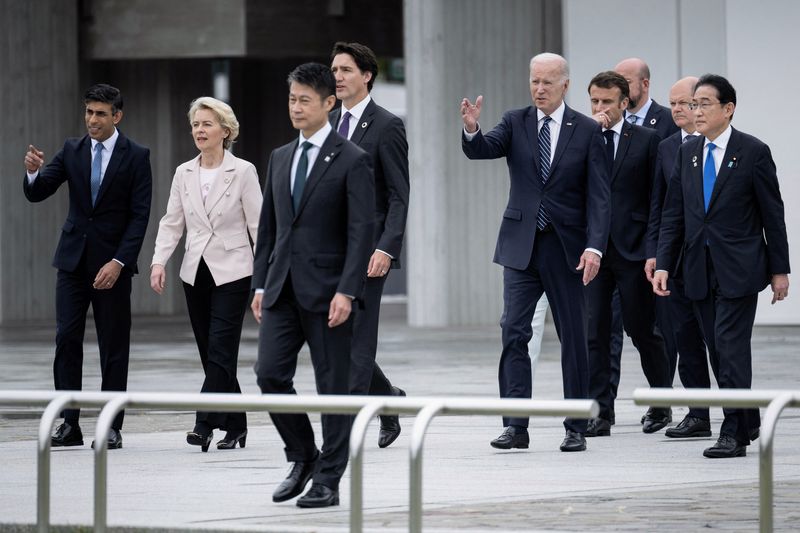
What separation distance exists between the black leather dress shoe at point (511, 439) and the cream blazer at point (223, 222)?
1.73 metres

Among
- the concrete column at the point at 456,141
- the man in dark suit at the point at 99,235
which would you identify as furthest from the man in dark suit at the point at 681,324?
the concrete column at the point at 456,141

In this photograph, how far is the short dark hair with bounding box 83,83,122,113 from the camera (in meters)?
9.73

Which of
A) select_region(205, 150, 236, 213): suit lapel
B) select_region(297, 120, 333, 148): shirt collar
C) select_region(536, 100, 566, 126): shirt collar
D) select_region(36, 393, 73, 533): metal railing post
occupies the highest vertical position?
select_region(536, 100, 566, 126): shirt collar

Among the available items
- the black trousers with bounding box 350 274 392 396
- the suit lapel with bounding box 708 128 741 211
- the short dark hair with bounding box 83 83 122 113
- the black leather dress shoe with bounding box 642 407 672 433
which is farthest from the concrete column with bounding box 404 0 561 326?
the black trousers with bounding box 350 274 392 396

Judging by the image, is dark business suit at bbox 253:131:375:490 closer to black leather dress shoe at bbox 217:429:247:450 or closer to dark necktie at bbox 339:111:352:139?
dark necktie at bbox 339:111:352:139

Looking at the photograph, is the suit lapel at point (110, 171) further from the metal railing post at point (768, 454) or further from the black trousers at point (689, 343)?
the metal railing post at point (768, 454)

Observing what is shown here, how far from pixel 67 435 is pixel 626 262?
3.51 m

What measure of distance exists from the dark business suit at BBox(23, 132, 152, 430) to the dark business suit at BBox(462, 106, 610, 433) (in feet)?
6.92

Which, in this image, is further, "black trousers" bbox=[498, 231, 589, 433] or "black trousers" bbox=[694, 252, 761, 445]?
"black trousers" bbox=[498, 231, 589, 433]

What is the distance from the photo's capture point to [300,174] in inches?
279

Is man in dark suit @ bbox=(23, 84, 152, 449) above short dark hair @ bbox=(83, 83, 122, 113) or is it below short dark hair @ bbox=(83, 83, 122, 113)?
below

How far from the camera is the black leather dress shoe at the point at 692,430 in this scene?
31.6 feet

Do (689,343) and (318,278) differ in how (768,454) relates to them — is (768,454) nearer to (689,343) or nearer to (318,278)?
(318,278)

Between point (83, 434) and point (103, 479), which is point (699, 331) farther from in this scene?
point (103, 479)
